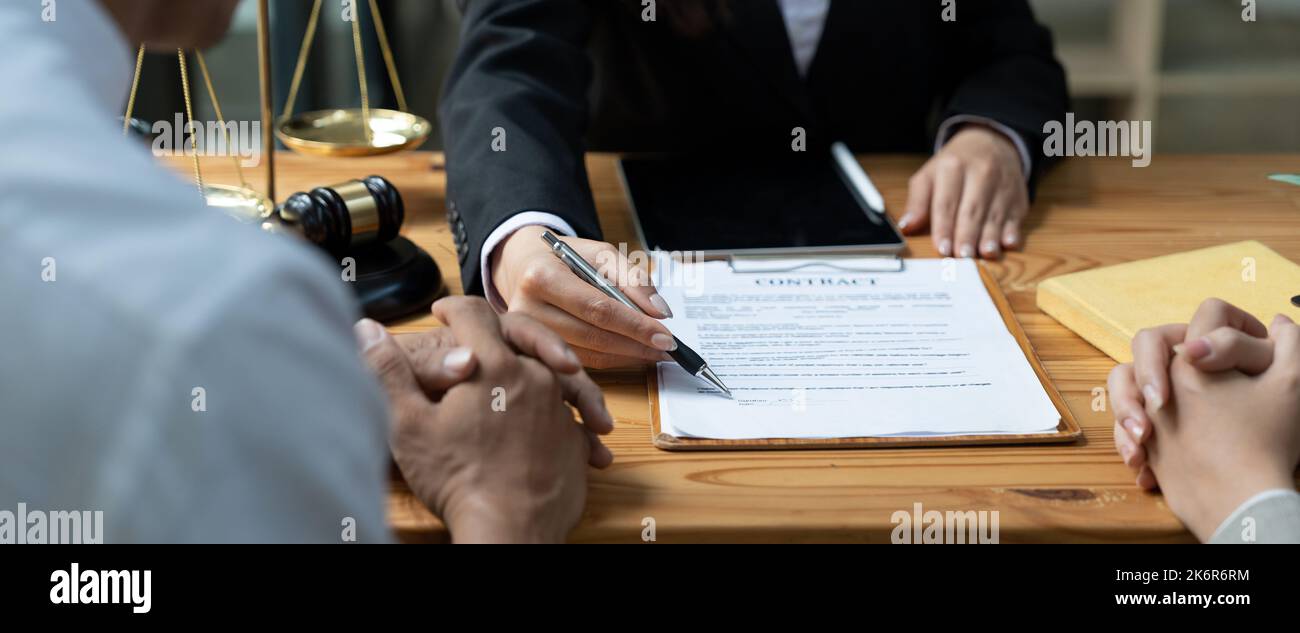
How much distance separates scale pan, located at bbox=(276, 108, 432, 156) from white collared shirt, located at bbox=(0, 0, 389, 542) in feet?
3.21

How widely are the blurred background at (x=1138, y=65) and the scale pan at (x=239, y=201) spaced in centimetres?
160

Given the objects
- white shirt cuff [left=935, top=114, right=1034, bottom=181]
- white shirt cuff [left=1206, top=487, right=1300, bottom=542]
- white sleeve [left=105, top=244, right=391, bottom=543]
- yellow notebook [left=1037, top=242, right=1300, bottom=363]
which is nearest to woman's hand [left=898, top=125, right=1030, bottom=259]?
white shirt cuff [left=935, top=114, right=1034, bottom=181]

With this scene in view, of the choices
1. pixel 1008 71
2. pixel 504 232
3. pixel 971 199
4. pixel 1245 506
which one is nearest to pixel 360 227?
pixel 504 232

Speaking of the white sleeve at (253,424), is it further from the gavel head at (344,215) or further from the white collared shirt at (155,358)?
the gavel head at (344,215)

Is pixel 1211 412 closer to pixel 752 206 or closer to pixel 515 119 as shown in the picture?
pixel 752 206

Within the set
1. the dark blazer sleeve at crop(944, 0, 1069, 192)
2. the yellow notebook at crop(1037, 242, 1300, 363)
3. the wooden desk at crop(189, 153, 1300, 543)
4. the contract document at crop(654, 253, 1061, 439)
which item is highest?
the dark blazer sleeve at crop(944, 0, 1069, 192)

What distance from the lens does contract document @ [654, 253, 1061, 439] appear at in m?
0.93

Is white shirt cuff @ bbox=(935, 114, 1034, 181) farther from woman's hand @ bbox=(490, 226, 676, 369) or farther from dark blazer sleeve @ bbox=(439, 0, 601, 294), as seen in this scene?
woman's hand @ bbox=(490, 226, 676, 369)

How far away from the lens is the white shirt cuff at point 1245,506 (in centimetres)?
81

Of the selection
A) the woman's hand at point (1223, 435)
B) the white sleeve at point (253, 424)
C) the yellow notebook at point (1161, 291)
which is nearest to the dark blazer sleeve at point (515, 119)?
the yellow notebook at point (1161, 291)

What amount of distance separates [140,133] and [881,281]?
915 mm

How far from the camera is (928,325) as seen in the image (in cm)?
109
